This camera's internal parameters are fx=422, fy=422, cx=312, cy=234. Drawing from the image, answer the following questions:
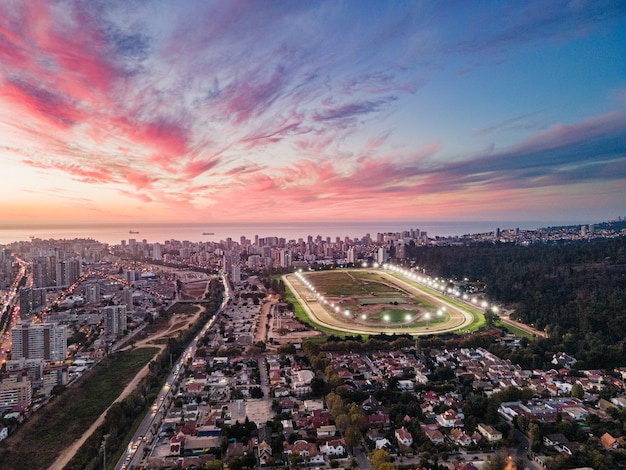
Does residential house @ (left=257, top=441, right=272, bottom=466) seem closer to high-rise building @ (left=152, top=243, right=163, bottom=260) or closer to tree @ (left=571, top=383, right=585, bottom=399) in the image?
tree @ (left=571, top=383, right=585, bottom=399)

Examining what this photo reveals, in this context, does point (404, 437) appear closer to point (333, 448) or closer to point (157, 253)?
point (333, 448)

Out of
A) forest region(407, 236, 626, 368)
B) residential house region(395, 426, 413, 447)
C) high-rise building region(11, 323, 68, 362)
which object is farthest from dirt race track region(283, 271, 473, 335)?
high-rise building region(11, 323, 68, 362)

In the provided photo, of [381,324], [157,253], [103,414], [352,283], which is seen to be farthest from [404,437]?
[157,253]

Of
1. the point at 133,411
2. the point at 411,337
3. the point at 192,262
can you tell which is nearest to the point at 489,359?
the point at 411,337

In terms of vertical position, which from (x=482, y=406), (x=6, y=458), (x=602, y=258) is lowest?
(x=6, y=458)

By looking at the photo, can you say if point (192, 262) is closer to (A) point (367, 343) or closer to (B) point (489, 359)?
(A) point (367, 343)
